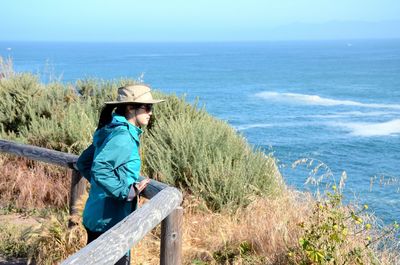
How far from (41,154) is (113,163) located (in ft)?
7.41

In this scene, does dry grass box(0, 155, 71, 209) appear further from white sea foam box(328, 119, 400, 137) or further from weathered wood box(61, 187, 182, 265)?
white sea foam box(328, 119, 400, 137)

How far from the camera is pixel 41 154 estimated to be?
5.76m

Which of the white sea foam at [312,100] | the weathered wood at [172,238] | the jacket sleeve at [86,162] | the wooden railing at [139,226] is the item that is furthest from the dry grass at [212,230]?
the white sea foam at [312,100]

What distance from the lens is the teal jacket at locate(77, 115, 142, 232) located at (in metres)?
3.67

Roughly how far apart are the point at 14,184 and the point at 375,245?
420cm

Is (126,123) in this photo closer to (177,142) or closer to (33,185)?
(177,142)

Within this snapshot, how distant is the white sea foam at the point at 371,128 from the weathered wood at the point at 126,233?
32.3 m

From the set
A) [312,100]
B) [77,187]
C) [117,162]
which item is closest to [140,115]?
[117,162]

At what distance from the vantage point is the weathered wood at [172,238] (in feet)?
13.2

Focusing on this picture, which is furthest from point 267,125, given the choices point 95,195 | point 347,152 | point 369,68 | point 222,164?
point 369,68

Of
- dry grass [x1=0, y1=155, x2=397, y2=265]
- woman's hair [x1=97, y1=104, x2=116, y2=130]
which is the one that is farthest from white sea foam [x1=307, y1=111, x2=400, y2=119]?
woman's hair [x1=97, y1=104, x2=116, y2=130]

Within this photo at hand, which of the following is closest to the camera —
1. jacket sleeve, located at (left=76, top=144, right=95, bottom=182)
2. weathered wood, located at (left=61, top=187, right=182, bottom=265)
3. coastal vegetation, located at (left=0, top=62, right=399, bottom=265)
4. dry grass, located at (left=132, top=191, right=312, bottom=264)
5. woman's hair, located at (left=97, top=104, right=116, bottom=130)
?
weathered wood, located at (left=61, top=187, right=182, bottom=265)

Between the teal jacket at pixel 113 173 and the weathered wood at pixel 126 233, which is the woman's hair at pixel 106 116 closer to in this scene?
the teal jacket at pixel 113 173

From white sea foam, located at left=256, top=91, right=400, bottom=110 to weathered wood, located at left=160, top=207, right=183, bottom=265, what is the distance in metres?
46.0
